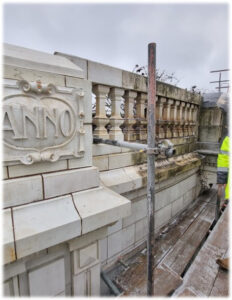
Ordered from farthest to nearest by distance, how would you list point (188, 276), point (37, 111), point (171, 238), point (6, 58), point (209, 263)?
point (171, 238), point (209, 263), point (188, 276), point (37, 111), point (6, 58)

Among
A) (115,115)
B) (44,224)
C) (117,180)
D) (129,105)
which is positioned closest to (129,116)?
(129,105)

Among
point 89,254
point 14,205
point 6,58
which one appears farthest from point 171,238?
point 6,58

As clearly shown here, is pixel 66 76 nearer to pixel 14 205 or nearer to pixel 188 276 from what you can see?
pixel 14 205

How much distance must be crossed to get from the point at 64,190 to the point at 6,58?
1284 mm

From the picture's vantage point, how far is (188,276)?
2.38 metres

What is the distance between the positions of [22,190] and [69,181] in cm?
43

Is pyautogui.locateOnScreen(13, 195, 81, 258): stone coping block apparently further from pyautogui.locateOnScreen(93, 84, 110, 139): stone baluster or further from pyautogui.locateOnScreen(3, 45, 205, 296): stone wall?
pyautogui.locateOnScreen(93, 84, 110, 139): stone baluster

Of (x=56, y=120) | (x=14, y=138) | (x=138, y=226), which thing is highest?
(x=56, y=120)

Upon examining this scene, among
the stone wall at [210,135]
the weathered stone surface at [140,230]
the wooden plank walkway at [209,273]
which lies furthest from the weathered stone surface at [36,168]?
the stone wall at [210,135]

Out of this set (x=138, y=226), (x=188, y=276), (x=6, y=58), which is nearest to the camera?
(x=6, y=58)

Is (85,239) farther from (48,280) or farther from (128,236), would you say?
(128,236)

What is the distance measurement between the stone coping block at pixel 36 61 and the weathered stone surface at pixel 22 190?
999mm

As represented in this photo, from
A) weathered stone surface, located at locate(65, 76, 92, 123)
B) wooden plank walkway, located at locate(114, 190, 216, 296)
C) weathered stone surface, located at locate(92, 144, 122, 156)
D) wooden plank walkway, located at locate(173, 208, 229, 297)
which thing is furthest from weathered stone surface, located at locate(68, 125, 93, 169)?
wooden plank walkway, located at locate(173, 208, 229, 297)

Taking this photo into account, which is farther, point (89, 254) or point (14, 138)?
point (89, 254)
